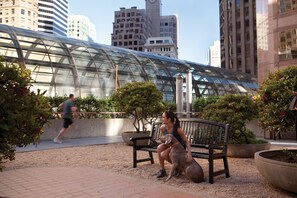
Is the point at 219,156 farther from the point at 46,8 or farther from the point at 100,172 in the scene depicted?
the point at 46,8

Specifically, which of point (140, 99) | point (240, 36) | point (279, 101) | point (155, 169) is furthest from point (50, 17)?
point (279, 101)

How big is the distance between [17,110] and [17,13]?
14822 centimetres

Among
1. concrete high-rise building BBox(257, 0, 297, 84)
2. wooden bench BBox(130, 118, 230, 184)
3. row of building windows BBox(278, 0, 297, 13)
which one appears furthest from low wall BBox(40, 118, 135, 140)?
row of building windows BBox(278, 0, 297, 13)

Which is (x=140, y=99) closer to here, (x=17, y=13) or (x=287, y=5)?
(x=287, y=5)

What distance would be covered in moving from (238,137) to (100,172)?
4.61 meters

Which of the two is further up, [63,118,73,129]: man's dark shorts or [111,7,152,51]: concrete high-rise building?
[111,7,152,51]: concrete high-rise building

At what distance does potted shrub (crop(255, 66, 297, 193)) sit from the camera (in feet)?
15.5

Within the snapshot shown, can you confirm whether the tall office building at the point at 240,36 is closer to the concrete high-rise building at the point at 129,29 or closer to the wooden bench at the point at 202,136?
the concrete high-rise building at the point at 129,29

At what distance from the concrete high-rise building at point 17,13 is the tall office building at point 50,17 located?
76.4 ft

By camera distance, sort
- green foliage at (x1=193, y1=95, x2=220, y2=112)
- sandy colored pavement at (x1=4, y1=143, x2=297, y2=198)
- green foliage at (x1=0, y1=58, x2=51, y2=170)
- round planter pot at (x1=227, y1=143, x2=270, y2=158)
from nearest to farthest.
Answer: green foliage at (x1=0, y1=58, x2=51, y2=170) → sandy colored pavement at (x1=4, y1=143, x2=297, y2=198) → round planter pot at (x1=227, y1=143, x2=270, y2=158) → green foliage at (x1=193, y1=95, x2=220, y2=112)

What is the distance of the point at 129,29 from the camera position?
154 meters

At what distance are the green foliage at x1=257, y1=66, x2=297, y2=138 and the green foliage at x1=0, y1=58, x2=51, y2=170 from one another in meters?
4.38

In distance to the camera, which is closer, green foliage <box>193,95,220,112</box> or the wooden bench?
the wooden bench

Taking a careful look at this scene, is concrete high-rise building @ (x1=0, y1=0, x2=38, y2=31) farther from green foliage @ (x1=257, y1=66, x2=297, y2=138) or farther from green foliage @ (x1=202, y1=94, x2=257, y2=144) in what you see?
green foliage @ (x1=257, y1=66, x2=297, y2=138)
